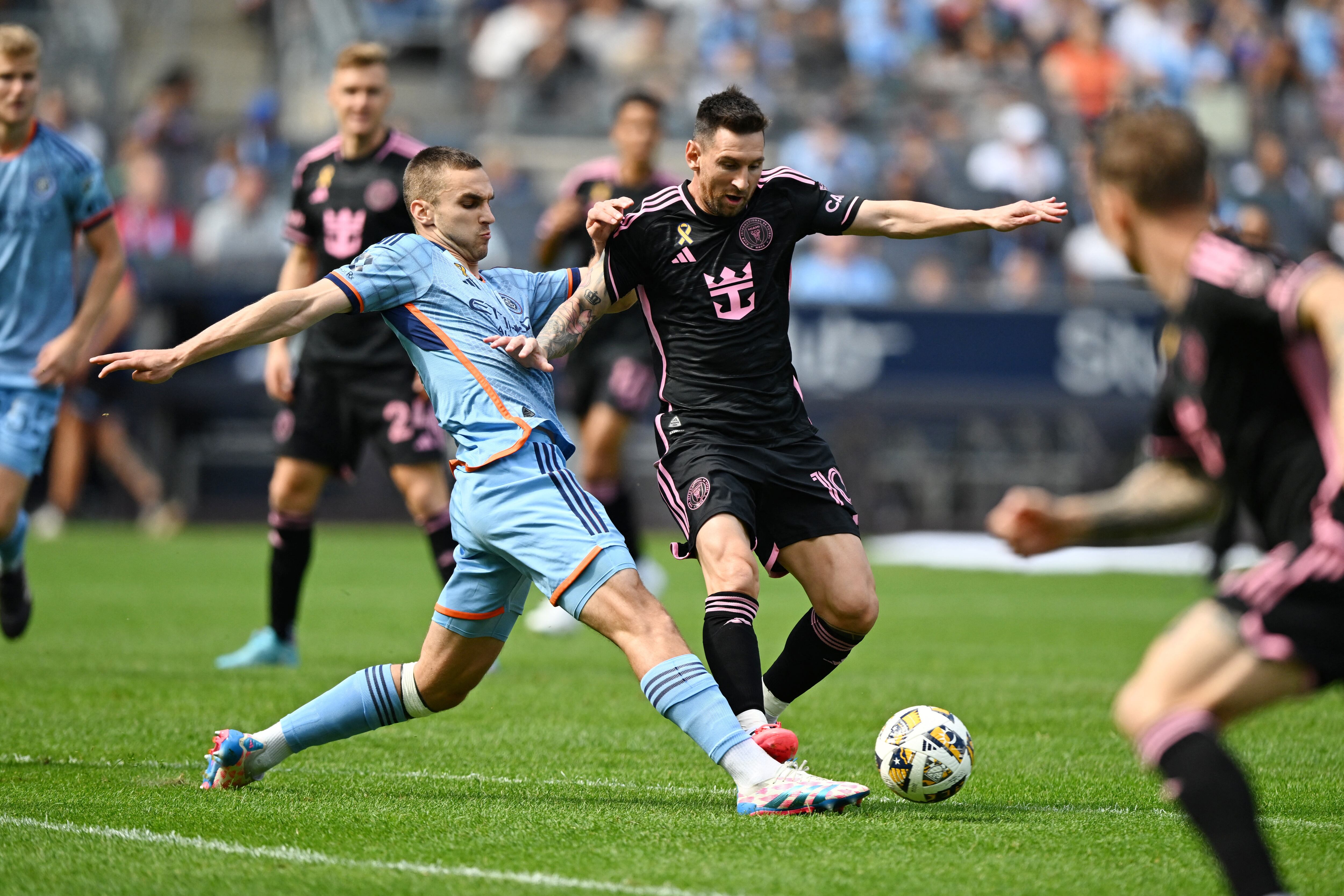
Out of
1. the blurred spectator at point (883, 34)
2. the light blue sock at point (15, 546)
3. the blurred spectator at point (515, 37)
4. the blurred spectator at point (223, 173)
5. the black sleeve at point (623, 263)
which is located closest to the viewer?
the black sleeve at point (623, 263)

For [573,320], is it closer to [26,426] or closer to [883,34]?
[26,426]

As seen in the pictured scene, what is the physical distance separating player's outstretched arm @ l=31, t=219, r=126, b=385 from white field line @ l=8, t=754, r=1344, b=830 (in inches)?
91.3

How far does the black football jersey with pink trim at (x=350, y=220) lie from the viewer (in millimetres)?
8430

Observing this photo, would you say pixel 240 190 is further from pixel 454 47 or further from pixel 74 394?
pixel 454 47

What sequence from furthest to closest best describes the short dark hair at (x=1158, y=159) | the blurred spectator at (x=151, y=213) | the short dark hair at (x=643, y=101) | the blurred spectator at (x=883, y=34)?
the blurred spectator at (x=883, y=34), the blurred spectator at (x=151, y=213), the short dark hair at (x=643, y=101), the short dark hair at (x=1158, y=159)

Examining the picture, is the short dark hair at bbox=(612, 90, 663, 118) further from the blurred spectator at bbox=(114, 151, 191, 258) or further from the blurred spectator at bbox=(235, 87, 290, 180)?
the blurred spectator at bbox=(235, 87, 290, 180)

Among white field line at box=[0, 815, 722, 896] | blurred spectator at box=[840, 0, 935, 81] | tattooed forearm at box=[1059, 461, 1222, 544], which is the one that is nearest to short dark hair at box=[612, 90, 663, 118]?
white field line at box=[0, 815, 722, 896]

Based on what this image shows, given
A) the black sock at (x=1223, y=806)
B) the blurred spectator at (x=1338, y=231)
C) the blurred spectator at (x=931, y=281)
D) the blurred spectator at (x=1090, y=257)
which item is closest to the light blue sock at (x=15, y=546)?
the black sock at (x=1223, y=806)

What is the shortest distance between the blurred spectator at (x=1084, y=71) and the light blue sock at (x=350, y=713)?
62.9 feet

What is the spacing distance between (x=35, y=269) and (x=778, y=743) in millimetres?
4817

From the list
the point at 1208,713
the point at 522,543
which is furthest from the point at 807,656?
the point at 1208,713

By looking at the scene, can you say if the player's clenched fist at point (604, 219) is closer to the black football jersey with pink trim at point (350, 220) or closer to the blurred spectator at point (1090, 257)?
the black football jersey with pink trim at point (350, 220)

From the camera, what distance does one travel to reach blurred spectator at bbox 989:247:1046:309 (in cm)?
1894

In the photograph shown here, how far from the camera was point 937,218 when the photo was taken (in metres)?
Answer: 6.05
